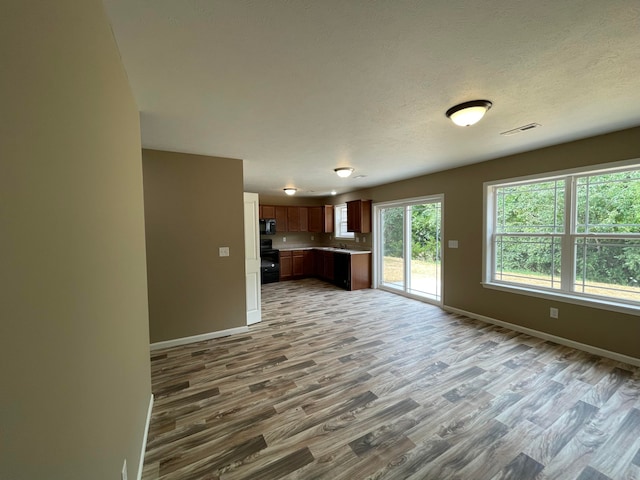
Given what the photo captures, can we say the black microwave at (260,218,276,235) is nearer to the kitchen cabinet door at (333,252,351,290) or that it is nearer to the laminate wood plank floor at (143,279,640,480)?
the kitchen cabinet door at (333,252,351,290)

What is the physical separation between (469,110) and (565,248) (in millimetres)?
2491

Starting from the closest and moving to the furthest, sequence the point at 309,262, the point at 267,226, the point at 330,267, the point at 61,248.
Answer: the point at 61,248, the point at 330,267, the point at 267,226, the point at 309,262

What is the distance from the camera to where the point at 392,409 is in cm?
213

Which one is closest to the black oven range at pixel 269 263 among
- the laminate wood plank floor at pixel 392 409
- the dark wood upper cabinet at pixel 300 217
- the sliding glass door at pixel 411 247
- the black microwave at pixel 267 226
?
the black microwave at pixel 267 226

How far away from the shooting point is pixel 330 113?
228 cm

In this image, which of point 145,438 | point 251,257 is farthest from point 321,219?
point 145,438

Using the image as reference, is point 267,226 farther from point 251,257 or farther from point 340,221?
point 251,257

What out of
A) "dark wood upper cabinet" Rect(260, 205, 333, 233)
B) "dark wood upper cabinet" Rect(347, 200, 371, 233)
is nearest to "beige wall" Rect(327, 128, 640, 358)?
"dark wood upper cabinet" Rect(347, 200, 371, 233)

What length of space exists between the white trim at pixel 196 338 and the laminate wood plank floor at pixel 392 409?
10 cm

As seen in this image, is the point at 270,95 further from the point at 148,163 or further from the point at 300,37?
the point at 148,163

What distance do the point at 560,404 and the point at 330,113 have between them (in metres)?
3.10

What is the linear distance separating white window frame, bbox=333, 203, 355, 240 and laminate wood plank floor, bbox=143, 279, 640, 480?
13.9ft

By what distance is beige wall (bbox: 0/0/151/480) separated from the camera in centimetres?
50

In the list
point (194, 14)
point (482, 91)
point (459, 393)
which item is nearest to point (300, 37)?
point (194, 14)
